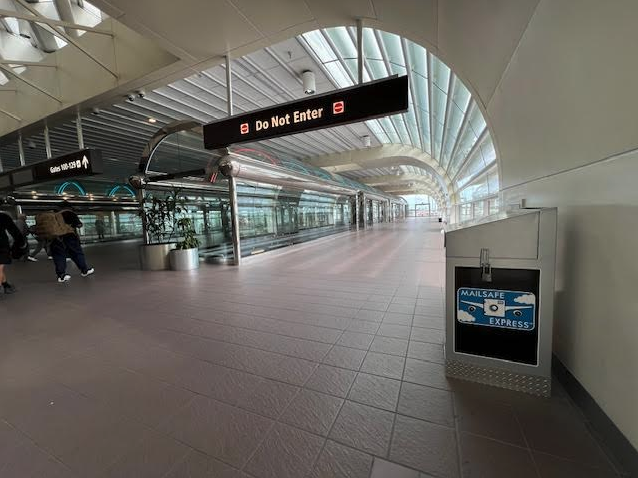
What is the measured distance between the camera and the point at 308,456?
4.40ft

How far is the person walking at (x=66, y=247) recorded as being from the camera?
5.51 metres

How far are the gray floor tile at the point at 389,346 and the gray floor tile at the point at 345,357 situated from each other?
0.52ft

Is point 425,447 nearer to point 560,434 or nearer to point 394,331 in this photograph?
point 560,434

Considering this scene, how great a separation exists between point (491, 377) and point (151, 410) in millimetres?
2297

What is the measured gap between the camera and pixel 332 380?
6.39 feet

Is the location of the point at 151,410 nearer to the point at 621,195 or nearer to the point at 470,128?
the point at 621,195

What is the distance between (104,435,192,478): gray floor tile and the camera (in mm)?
1270

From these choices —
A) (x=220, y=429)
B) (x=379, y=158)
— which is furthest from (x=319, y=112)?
(x=379, y=158)

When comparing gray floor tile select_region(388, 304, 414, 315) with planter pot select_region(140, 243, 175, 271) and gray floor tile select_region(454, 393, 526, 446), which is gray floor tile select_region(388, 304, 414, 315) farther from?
planter pot select_region(140, 243, 175, 271)

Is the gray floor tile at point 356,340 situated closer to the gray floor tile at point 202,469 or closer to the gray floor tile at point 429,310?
the gray floor tile at point 429,310

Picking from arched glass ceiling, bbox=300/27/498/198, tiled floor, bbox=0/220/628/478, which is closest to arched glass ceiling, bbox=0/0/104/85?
arched glass ceiling, bbox=300/27/498/198

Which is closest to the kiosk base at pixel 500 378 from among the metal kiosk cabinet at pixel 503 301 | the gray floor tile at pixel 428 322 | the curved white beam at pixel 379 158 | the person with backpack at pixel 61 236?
the metal kiosk cabinet at pixel 503 301

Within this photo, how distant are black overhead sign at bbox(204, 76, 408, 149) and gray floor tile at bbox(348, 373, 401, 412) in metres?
2.64

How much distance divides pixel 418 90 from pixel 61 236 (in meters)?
8.94
